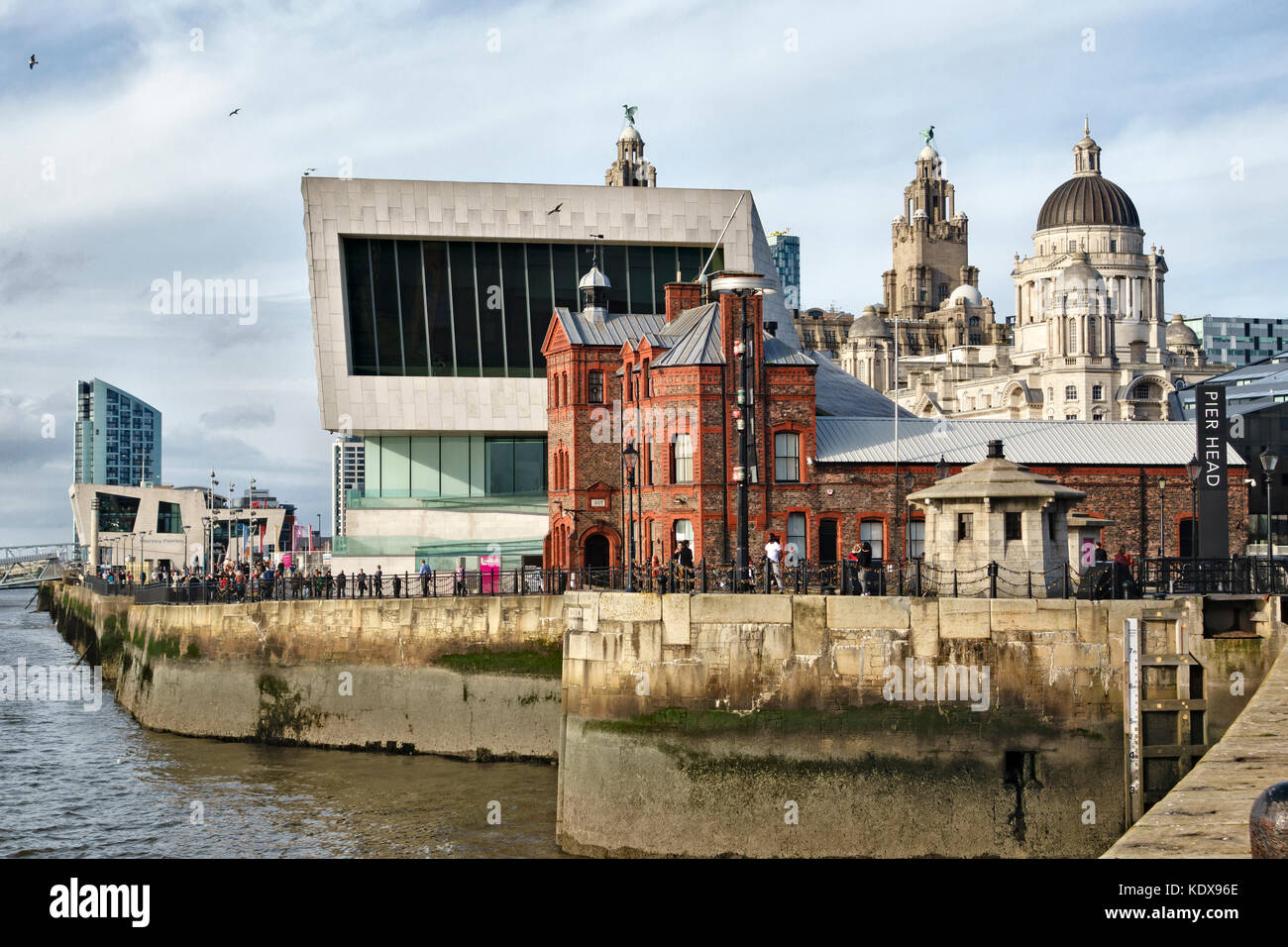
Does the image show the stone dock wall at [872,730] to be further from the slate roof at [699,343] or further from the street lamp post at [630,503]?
the slate roof at [699,343]

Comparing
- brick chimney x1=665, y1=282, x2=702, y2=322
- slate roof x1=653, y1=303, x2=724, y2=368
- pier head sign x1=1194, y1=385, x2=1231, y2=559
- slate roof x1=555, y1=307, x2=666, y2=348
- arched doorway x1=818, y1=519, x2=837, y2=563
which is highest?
brick chimney x1=665, y1=282, x2=702, y2=322

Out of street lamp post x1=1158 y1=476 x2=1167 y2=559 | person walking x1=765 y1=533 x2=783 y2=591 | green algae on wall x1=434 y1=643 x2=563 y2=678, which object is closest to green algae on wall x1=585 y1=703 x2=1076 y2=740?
person walking x1=765 y1=533 x2=783 y2=591

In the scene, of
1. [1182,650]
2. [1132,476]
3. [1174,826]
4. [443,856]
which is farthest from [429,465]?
[1174,826]

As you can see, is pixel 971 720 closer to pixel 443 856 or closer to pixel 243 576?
pixel 443 856

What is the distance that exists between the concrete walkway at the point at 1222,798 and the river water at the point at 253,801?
14.5 meters

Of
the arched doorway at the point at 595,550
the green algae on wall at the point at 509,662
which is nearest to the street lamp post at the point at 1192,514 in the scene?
the green algae on wall at the point at 509,662

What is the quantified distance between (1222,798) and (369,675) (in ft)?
102

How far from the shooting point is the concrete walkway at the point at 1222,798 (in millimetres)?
13828

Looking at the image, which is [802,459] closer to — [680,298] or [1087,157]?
[680,298]

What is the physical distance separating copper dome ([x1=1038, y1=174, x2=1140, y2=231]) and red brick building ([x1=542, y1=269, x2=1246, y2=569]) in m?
142

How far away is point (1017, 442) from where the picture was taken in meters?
51.7

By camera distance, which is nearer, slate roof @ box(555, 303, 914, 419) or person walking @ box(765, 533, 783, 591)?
person walking @ box(765, 533, 783, 591)

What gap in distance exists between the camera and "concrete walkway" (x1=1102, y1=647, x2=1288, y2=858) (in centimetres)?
1383

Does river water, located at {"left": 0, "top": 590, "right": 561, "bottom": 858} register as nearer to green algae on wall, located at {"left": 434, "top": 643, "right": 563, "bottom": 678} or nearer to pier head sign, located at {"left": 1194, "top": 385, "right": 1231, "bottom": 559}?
green algae on wall, located at {"left": 434, "top": 643, "right": 563, "bottom": 678}
